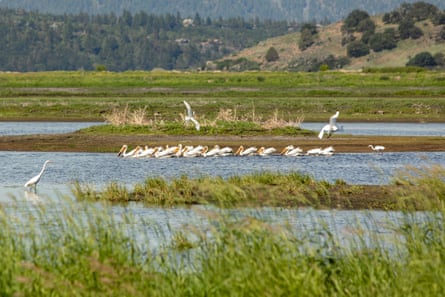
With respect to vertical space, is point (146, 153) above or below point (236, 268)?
below

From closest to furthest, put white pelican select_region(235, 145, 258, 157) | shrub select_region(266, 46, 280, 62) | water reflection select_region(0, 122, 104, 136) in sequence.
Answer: white pelican select_region(235, 145, 258, 157)
water reflection select_region(0, 122, 104, 136)
shrub select_region(266, 46, 280, 62)

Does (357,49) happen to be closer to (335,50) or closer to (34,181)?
(335,50)

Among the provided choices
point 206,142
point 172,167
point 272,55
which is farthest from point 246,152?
point 272,55

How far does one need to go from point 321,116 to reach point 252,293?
172 ft

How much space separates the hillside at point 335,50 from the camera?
14725cm

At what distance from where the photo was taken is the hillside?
483ft

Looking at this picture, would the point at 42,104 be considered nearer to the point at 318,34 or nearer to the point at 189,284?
the point at 189,284

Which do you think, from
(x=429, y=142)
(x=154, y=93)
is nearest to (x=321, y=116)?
(x=429, y=142)

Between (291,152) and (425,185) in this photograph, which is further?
(291,152)

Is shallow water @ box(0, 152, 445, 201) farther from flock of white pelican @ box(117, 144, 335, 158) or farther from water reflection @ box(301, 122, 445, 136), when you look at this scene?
water reflection @ box(301, 122, 445, 136)

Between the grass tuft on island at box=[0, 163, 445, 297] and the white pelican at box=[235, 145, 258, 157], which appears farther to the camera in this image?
the white pelican at box=[235, 145, 258, 157]

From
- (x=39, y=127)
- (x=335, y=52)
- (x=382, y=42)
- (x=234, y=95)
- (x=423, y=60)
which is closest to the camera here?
(x=39, y=127)

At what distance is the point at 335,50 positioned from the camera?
164500 millimetres

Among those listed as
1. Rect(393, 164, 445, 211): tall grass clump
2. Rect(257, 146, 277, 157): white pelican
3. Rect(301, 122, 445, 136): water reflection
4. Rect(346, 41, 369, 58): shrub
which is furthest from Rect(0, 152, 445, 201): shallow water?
Rect(346, 41, 369, 58): shrub
